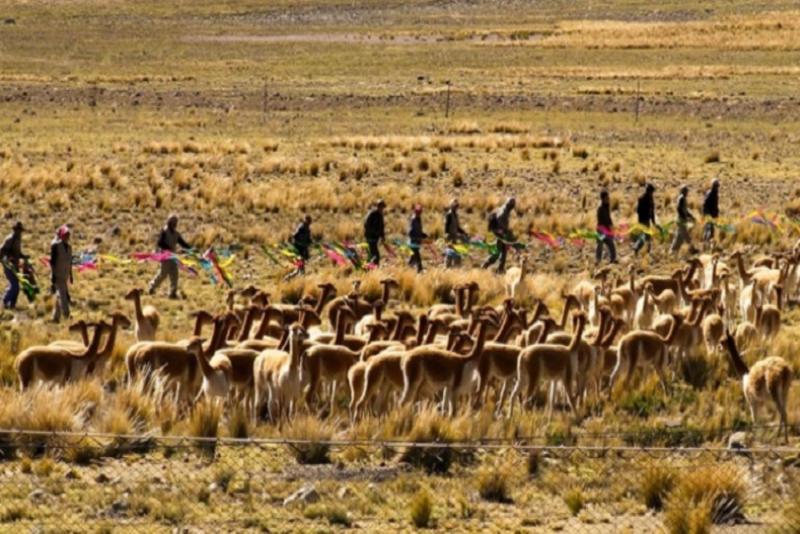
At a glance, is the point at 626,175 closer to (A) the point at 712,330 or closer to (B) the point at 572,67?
(A) the point at 712,330

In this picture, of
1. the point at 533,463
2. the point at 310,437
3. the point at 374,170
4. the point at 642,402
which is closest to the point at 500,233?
the point at 642,402

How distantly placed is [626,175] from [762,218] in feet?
31.0

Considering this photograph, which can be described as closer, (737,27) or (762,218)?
(762,218)

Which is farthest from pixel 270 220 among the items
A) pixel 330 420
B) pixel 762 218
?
pixel 330 420

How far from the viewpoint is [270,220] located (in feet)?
117

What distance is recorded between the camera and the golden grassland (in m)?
15.0

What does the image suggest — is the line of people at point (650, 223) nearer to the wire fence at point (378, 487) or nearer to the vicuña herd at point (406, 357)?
the vicuña herd at point (406, 357)

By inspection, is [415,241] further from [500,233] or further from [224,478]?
[224,478]

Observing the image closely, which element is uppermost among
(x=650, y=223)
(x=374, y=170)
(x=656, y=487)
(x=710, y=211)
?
(x=656, y=487)

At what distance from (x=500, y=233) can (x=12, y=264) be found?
9728 mm

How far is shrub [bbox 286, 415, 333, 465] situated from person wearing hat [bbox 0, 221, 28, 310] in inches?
407

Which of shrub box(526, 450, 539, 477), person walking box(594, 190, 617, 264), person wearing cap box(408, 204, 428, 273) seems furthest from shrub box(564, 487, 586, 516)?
person walking box(594, 190, 617, 264)

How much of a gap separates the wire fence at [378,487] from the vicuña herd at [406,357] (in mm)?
1287

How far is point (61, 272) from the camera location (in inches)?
974
